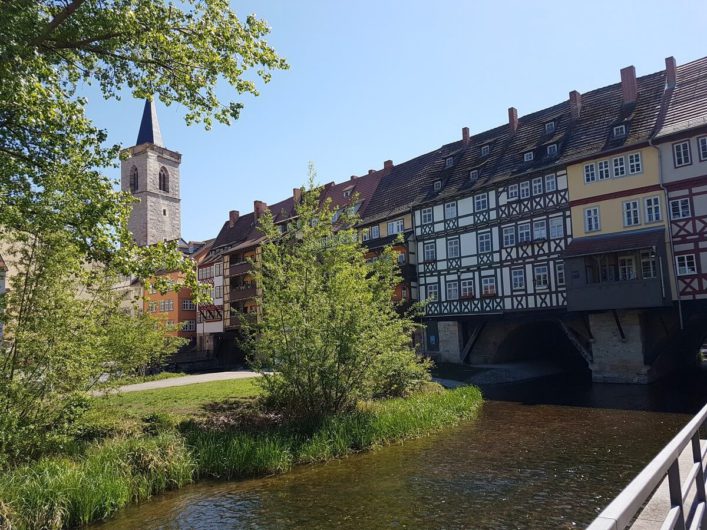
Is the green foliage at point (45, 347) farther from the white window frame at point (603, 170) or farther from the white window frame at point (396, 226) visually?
the white window frame at point (396, 226)

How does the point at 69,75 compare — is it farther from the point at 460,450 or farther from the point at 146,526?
the point at 460,450

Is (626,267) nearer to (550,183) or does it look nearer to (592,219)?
(592,219)

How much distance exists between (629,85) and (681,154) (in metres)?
6.06

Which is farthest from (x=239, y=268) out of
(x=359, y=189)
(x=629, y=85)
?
(x=629, y=85)

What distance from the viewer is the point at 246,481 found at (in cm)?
1113

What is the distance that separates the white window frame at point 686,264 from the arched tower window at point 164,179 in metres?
58.2

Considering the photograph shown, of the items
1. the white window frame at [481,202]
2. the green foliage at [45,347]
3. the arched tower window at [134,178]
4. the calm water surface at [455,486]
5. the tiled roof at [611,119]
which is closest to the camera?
the calm water surface at [455,486]

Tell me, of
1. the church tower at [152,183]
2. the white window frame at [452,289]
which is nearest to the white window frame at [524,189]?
the white window frame at [452,289]

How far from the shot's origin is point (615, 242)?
948 inches

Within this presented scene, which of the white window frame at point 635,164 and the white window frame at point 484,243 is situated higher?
the white window frame at point 635,164

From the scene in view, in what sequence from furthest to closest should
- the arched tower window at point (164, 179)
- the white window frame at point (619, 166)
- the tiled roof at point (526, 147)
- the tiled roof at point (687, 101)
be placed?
the arched tower window at point (164, 179) < the tiled roof at point (526, 147) < the white window frame at point (619, 166) < the tiled roof at point (687, 101)

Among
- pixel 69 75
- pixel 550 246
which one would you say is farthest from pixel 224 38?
pixel 550 246

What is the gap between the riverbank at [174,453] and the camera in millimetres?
8688

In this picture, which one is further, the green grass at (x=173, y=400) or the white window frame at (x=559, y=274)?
the white window frame at (x=559, y=274)
